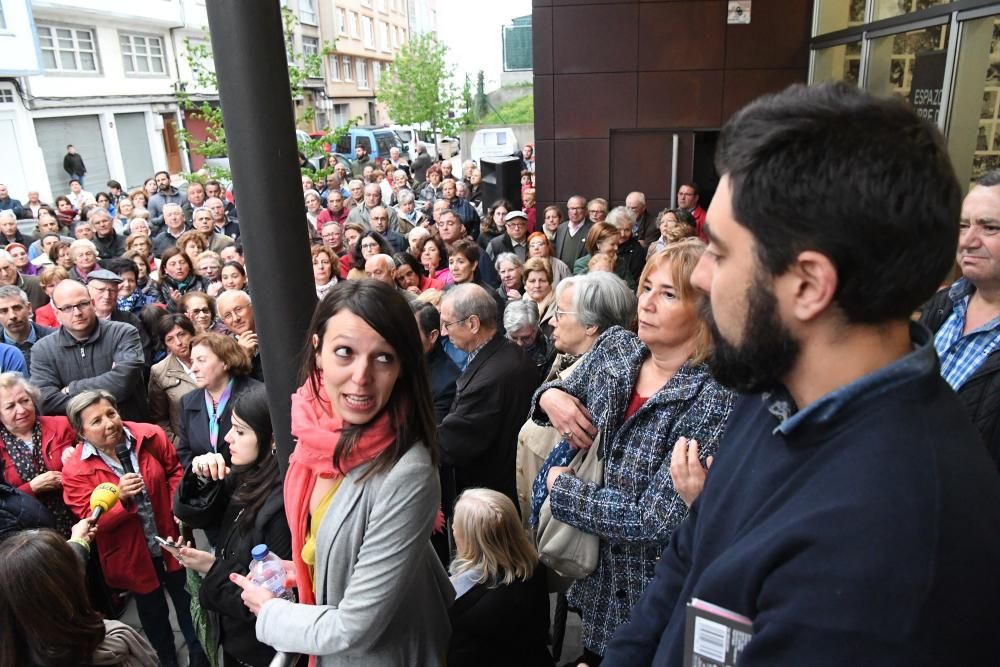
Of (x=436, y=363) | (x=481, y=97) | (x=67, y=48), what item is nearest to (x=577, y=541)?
(x=436, y=363)

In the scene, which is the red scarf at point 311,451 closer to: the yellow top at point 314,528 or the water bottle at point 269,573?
the yellow top at point 314,528

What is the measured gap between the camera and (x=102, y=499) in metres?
3.08

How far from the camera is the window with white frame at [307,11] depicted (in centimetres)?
3722

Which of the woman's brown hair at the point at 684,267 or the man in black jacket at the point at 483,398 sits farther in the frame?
the man in black jacket at the point at 483,398

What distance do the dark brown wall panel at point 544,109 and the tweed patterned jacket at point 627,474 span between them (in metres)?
8.36

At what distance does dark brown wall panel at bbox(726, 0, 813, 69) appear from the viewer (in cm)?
899

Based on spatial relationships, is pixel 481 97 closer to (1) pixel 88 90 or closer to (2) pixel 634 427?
(1) pixel 88 90

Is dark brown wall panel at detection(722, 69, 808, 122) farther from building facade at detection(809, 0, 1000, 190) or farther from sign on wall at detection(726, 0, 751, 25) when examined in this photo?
building facade at detection(809, 0, 1000, 190)

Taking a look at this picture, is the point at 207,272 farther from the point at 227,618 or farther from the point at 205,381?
the point at 227,618

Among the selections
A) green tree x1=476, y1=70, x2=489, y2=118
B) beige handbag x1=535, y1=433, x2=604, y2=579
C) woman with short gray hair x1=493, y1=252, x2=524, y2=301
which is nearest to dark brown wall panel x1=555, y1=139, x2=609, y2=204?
woman with short gray hair x1=493, y1=252, x2=524, y2=301

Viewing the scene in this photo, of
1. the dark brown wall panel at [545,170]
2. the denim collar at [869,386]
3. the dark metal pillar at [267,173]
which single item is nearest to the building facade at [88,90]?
the dark brown wall panel at [545,170]

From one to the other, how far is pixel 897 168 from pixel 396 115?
31.2 m

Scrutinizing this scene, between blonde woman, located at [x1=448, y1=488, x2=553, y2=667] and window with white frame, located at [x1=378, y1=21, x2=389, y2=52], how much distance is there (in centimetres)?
5403

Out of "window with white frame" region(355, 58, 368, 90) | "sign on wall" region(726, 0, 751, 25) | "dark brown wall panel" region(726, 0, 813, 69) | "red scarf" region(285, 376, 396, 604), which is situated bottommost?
"red scarf" region(285, 376, 396, 604)
